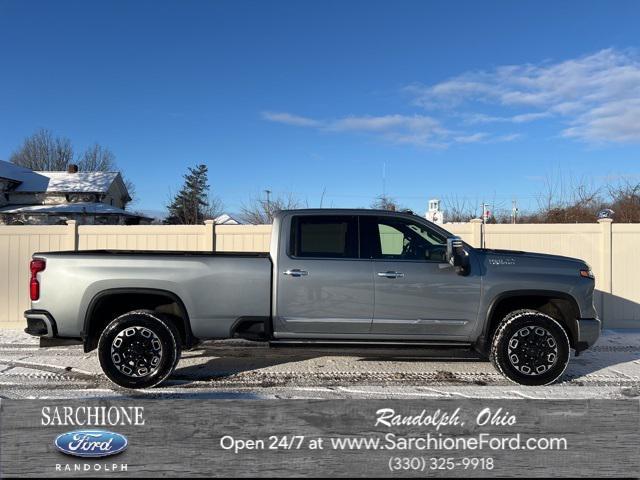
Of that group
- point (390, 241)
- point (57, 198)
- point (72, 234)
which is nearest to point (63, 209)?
point (57, 198)

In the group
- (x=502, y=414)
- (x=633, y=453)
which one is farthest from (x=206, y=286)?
(x=633, y=453)

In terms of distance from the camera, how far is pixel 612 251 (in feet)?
27.9

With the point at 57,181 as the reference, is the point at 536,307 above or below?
below

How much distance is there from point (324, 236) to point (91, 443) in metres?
3.18

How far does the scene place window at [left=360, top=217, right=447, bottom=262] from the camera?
527 centimetres

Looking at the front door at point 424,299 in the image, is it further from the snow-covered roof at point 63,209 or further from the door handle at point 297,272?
the snow-covered roof at point 63,209

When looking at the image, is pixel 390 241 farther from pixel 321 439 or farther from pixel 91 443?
pixel 91 443

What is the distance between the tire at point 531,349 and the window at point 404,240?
3.53 ft

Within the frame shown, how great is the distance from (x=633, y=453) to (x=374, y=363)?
3686 millimetres

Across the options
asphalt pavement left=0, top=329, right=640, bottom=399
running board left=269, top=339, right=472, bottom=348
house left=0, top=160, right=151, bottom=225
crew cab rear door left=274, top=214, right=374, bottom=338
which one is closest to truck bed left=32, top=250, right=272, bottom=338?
crew cab rear door left=274, top=214, right=374, bottom=338

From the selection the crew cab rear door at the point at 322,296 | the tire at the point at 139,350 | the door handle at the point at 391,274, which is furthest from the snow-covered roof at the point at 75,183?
the door handle at the point at 391,274

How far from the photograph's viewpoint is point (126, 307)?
530 centimetres

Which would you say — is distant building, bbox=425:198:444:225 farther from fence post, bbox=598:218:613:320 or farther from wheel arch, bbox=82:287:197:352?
wheel arch, bbox=82:287:197:352

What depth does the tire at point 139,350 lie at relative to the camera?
196 inches
